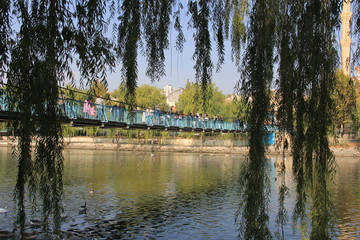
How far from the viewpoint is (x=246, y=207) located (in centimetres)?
417

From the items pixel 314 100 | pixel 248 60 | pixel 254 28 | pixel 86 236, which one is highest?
pixel 254 28

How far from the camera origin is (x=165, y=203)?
1970 centimetres

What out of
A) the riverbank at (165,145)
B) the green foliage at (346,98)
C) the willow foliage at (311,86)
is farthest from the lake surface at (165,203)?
the riverbank at (165,145)

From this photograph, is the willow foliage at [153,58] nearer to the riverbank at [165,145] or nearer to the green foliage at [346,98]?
the green foliage at [346,98]

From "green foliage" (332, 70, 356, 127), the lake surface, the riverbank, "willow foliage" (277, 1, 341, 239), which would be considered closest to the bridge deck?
the lake surface

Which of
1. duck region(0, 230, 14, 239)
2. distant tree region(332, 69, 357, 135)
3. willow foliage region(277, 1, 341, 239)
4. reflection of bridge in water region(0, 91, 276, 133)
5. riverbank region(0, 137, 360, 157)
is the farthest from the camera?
riverbank region(0, 137, 360, 157)

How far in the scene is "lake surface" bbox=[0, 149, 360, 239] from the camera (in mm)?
14727

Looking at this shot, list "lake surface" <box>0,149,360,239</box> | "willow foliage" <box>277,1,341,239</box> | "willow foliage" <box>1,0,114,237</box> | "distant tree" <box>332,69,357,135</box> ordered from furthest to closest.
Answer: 1. "lake surface" <box>0,149,360,239</box>
2. "distant tree" <box>332,69,357,135</box>
3. "willow foliage" <box>277,1,341,239</box>
4. "willow foliage" <box>1,0,114,237</box>

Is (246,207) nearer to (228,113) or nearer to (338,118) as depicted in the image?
(338,118)

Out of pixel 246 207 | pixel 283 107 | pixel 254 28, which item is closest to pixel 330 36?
pixel 283 107

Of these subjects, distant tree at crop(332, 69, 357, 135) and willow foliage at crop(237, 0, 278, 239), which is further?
distant tree at crop(332, 69, 357, 135)

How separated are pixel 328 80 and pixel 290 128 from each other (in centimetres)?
78

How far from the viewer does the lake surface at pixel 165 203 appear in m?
14.7

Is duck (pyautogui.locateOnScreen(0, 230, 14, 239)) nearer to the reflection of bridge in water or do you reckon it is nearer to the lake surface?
the lake surface
